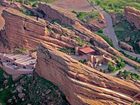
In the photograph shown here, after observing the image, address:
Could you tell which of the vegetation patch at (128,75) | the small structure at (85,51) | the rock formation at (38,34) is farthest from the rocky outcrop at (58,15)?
the vegetation patch at (128,75)

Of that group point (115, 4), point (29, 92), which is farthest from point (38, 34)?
point (115, 4)

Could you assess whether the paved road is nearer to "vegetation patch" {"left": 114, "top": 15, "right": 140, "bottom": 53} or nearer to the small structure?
"vegetation patch" {"left": 114, "top": 15, "right": 140, "bottom": 53}

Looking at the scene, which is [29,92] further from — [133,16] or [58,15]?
[133,16]

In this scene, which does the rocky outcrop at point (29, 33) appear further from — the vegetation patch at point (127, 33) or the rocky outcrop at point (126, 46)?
the vegetation patch at point (127, 33)

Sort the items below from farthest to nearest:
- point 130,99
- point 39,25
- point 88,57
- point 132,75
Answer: point 39,25, point 88,57, point 132,75, point 130,99

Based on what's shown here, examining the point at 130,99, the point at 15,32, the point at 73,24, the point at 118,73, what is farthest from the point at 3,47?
the point at 130,99

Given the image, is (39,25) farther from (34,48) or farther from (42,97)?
(42,97)
